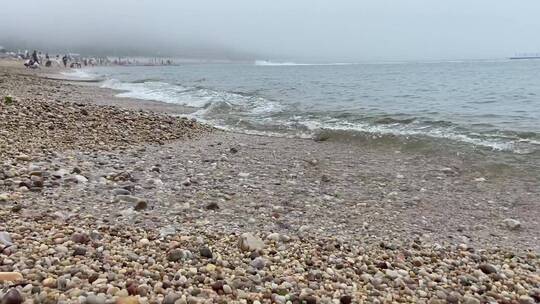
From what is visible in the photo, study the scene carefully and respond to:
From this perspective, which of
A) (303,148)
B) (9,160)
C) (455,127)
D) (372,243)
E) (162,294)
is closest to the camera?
(162,294)

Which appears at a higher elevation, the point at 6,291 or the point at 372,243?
the point at 6,291

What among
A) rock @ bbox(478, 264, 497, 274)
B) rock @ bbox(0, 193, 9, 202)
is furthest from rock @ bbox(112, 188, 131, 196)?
rock @ bbox(478, 264, 497, 274)

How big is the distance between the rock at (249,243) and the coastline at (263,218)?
0.07 m

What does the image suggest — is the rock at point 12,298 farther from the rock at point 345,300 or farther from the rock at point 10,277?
the rock at point 345,300

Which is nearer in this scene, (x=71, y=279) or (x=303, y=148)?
(x=71, y=279)

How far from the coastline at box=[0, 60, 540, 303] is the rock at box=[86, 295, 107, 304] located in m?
0.08

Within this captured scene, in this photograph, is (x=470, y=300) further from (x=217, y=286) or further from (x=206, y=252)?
(x=206, y=252)

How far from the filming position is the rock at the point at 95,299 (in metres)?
3.21

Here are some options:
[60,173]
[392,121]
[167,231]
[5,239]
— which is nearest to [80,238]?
[5,239]

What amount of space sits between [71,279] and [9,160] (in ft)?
14.9

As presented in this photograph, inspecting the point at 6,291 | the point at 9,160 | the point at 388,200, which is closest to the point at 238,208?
the point at 388,200

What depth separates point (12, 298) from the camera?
3.11 m

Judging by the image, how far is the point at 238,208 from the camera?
625 cm

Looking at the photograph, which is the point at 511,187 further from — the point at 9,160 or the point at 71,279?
the point at 9,160
